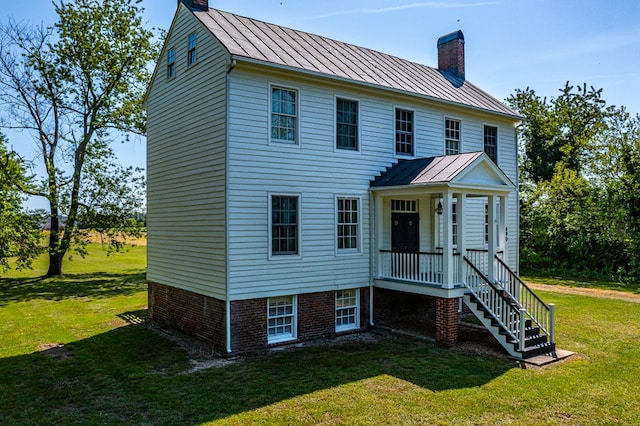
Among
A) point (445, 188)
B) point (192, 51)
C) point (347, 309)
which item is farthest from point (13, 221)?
point (445, 188)

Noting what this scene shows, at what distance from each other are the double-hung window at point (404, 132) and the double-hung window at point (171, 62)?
22.0 ft

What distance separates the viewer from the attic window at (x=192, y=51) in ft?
41.1

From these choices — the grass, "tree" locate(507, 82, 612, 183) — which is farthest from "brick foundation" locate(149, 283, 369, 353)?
"tree" locate(507, 82, 612, 183)

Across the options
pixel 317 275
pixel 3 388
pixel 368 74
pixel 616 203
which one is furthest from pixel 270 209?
pixel 616 203

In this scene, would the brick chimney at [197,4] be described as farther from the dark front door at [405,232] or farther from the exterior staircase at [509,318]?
the exterior staircase at [509,318]

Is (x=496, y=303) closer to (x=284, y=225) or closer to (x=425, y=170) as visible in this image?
(x=425, y=170)

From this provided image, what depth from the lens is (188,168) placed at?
12.7m

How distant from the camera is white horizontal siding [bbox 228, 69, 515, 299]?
434 inches

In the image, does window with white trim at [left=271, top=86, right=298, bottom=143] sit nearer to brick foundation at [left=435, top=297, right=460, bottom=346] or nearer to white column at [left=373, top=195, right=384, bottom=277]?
white column at [left=373, top=195, right=384, bottom=277]

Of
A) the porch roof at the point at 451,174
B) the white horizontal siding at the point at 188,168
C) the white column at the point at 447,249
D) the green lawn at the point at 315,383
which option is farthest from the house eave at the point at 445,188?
the white horizontal siding at the point at 188,168

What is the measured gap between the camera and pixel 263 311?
11.4m

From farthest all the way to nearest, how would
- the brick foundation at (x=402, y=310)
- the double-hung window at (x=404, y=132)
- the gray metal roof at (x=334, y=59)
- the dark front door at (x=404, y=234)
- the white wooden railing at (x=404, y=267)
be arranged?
the double-hung window at (x=404, y=132) < the brick foundation at (x=402, y=310) < the dark front door at (x=404, y=234) < the white wooden railing at (x=404, y=267) < the gray metal roof at (x=334, y=59)

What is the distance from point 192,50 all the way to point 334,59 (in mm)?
4032

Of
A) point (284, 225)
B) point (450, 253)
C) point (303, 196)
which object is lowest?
point (450, 253)
